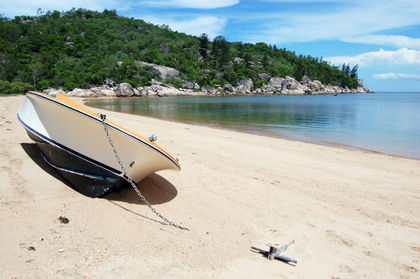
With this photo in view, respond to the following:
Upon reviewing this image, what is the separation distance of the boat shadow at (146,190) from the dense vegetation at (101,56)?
54.3 m

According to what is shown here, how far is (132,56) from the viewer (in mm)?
85250

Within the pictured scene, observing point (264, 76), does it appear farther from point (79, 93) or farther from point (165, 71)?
point (79, 93)

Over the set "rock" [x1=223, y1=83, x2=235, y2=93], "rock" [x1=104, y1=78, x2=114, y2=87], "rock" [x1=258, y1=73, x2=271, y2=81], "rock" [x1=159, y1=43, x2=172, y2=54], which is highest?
"rock" [x1=159, y1=43, x2=172, y2=54]

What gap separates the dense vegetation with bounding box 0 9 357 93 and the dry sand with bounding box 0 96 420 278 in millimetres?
55753

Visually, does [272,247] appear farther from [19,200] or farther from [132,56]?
[132,56]

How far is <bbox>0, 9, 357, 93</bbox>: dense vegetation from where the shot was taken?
6419cm

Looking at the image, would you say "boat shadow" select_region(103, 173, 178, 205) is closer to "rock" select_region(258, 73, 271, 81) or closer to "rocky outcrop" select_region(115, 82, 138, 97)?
"rocky outcrop" select_region(115, 82, 138, 97)

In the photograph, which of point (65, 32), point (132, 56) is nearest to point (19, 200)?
point (132, 56)

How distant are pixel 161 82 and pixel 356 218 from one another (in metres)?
74.6

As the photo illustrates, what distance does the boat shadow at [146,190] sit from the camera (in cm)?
444

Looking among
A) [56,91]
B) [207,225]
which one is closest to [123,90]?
[56,91]

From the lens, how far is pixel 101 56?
80250mm

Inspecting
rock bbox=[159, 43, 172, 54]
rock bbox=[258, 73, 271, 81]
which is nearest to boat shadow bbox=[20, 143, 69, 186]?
rock bbox=[159, 43, 172, 54]

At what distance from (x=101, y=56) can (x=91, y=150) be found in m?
86.0
